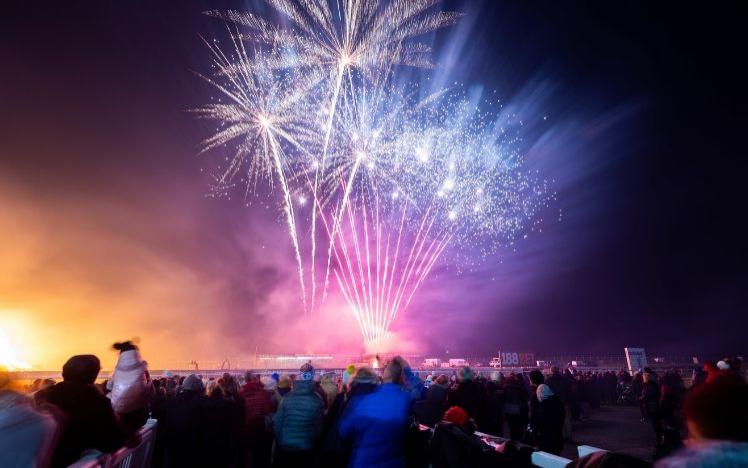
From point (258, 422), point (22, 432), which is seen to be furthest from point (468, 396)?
point (22, 432)

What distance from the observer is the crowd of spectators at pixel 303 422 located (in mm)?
1771

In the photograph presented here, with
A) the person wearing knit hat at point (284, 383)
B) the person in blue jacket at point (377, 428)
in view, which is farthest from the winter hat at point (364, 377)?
the person wearing knit hat at point (284, 383)

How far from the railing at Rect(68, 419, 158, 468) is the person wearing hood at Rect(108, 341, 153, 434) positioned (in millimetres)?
298

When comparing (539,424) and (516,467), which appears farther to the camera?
(539,424)

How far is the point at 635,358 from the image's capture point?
116ft

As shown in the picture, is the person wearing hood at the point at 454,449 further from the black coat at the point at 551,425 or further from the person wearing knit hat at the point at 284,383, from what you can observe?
the person wearing knit hat at the point at 284,383

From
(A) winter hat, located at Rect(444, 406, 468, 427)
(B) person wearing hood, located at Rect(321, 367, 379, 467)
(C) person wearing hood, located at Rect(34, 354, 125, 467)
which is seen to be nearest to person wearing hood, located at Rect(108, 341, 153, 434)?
(C) person wearing hood, located at Rect(34, 354, 125, 467)

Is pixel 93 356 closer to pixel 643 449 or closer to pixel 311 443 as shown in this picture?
pixel 311 443

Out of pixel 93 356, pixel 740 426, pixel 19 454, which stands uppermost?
pixel 93 356

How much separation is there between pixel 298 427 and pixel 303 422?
0.09 m

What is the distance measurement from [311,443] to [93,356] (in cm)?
267

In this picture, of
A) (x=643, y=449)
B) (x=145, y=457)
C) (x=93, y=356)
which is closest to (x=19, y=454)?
(x=93, y=356)

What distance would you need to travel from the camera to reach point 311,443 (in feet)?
15.5

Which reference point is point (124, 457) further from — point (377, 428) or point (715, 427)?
point (715, 427)
